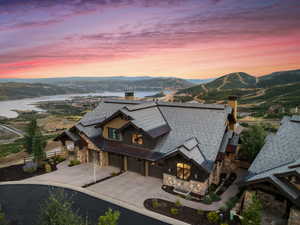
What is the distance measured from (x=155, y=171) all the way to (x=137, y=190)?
2929 millimetres

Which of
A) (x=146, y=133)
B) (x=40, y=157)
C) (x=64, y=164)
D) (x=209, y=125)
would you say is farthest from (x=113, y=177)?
(x=209, y=125)

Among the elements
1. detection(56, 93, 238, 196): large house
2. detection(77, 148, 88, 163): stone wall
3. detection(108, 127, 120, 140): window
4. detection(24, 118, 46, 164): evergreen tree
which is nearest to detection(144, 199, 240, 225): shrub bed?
detection(56, 93, 238, 196): large house

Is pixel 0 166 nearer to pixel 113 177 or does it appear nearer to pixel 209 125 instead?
pixel 113 177

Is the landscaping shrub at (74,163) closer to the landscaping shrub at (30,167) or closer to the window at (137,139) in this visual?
the landscaping shrub at (30,167)

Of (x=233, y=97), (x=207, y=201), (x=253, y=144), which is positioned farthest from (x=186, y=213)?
(x=233, y=97)

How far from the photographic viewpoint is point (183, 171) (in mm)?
16328

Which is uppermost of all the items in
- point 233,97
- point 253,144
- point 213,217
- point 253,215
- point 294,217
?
point 233,97

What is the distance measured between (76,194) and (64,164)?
7.78 metres

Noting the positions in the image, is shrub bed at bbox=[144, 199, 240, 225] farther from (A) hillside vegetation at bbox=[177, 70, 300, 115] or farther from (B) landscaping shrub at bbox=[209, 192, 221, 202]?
(A) hillside vegetation at bbox=[177, 70, 300, 115]

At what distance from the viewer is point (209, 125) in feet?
60.1

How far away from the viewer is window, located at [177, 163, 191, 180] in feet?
52.6

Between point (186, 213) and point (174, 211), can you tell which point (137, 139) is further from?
point (186, 213)

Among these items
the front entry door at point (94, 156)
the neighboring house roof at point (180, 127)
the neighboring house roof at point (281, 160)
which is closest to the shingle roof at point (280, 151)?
the neighboring house roof at point (281, 160)

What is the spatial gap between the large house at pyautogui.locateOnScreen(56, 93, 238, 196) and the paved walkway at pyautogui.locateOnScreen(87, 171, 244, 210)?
1.07m
